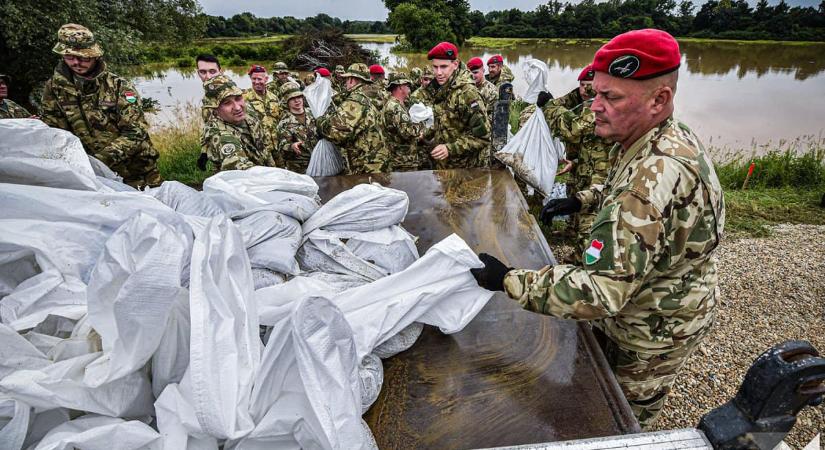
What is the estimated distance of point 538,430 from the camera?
4.10ft

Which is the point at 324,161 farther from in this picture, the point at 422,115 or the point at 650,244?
the point at 650,244

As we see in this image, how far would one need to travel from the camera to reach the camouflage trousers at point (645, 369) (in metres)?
1.72

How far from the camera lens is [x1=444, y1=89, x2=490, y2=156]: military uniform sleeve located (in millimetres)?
4465

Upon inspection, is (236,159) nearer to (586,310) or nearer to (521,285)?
(521,285)

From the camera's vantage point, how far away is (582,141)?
4359mm

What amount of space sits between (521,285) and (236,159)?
7.96 feet

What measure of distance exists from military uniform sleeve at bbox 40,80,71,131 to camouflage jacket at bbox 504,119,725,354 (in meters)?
5.03

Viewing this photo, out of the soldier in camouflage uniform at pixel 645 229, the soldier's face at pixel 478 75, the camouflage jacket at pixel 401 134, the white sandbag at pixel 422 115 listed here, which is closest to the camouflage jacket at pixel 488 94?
the soldier's face at pixel 478 75

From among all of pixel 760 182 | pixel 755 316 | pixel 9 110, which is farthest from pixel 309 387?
pixel 760 182

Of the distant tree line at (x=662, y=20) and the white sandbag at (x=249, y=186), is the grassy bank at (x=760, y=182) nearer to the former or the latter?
the white sandbag at (x=249, y=186)

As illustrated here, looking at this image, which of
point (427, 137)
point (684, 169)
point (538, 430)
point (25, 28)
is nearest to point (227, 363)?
point (538, 430)

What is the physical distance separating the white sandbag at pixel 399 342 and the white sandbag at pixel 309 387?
316mm

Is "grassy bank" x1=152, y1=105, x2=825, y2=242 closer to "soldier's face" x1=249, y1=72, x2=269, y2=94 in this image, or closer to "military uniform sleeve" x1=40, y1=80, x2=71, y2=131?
"military uniform sleeve" x1=40, y1=80, x2=71, y2=131

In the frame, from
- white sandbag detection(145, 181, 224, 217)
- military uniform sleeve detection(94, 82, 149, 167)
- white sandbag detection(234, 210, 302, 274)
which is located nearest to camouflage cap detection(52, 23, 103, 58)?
military uniform sleeve detection(94, 82, 149, 167)
